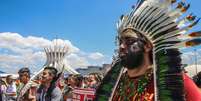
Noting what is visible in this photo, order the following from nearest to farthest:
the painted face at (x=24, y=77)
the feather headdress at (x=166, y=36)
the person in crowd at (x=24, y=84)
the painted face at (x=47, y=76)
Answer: the feather headdress at (x=166, y=36)
the painted face at (x=47, y=76)
the person in crowd at (x=24, y=84)
the painted face at (x=24, y=77)

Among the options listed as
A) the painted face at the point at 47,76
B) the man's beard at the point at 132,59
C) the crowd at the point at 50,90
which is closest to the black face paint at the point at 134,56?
the man's beard at the point at 132,59

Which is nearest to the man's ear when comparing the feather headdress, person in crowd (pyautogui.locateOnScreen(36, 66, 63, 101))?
the feather headdress

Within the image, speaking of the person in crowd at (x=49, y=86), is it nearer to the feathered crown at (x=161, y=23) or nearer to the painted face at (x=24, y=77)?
the painted face at (x=24, y=77)

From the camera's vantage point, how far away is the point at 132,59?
3.53 metres

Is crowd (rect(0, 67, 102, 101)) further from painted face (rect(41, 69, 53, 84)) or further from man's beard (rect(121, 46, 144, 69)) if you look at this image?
man's beard (rect(121, 46, 144, 69))

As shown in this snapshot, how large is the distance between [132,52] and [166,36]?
0.33 m

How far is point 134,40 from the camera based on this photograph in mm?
3613

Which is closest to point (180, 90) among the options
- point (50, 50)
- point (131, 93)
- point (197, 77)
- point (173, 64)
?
point (173, 64)

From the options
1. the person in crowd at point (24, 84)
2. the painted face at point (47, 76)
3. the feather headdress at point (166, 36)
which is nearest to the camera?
the feather headdress at point (166, 36)

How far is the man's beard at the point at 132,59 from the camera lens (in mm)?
3535

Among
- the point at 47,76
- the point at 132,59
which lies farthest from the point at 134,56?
the point at 47,76

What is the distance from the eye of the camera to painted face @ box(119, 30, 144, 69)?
354 cm

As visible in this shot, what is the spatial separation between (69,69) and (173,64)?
44279 mm

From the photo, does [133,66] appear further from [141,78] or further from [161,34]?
[161,34]
